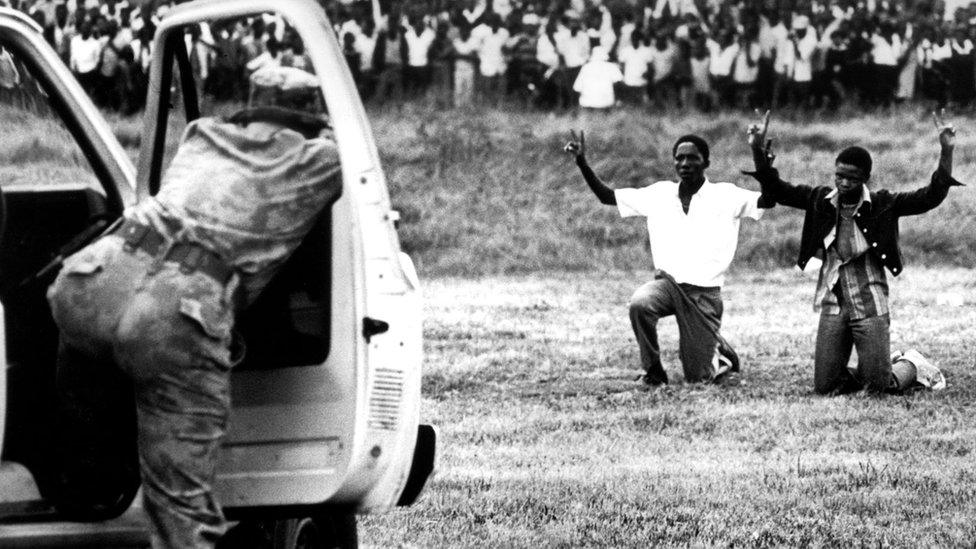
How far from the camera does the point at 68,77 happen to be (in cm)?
552

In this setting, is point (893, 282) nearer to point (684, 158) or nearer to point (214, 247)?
point (684, 158)

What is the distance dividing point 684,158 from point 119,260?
6.68 m

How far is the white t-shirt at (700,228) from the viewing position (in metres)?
10.9

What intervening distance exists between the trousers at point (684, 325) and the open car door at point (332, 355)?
6097mm

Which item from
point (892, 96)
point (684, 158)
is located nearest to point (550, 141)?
point (892, 96)

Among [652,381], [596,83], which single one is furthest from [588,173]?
[596,83]

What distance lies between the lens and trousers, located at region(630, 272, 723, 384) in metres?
11.0

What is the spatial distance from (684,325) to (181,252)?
21.8ft

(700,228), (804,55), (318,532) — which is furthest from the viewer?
(804,55)

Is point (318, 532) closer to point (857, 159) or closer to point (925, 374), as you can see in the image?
point (857, 159)

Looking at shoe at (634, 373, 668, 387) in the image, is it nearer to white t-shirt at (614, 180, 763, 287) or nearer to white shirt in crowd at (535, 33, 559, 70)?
white t-shirt at (614, 180, 763, 287)

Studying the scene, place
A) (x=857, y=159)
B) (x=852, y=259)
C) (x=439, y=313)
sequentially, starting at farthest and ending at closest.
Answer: (x=439, y=313) < (x=852, y=259) < (x=857, y=159)

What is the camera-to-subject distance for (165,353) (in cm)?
452

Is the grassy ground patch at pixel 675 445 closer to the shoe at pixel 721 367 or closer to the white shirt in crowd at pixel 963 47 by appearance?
the shoe at pixel 721 367
